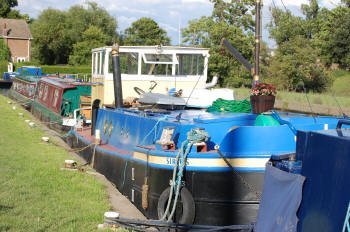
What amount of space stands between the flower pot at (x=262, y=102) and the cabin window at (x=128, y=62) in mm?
4266

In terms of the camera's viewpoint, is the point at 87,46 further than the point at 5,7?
No

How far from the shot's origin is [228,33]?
3309cm

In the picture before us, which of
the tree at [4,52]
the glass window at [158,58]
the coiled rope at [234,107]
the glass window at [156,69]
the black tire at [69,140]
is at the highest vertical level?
the tree at [4,52]

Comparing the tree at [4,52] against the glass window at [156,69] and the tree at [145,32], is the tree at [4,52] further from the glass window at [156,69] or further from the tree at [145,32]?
the glass window at [156,69]

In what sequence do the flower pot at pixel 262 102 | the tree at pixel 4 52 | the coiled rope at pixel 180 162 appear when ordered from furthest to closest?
the tree at pixel 4 52 < the flower pot at pixel 262 102 < the coiled rope at pixel 180 162

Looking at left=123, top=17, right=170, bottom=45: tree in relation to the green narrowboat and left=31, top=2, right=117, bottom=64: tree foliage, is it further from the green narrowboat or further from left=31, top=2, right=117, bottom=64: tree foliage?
the green narrowboat

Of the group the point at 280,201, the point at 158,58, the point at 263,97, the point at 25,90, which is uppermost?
the point at 158,58

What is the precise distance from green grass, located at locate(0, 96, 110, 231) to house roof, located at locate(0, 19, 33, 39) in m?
62.0

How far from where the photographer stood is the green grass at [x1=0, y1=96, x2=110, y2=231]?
668cm

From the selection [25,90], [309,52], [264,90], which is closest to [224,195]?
[264,90]

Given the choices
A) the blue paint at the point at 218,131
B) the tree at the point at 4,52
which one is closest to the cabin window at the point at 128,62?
the blue paint at the point at 218,131

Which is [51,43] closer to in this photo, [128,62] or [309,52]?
[309,52]

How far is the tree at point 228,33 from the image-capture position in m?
29.0

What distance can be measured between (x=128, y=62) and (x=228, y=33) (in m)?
21.3
